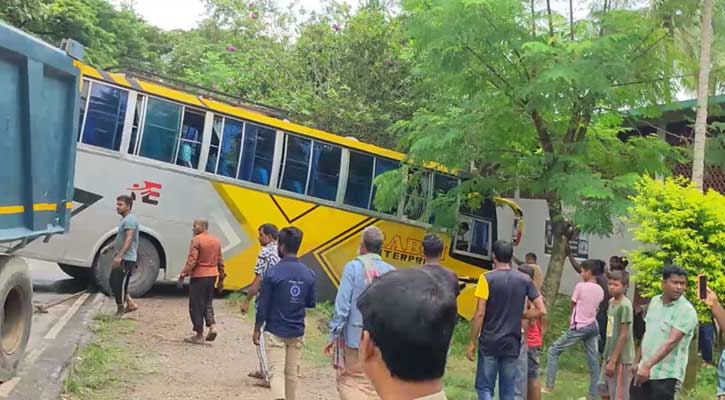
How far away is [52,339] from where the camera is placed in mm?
8109

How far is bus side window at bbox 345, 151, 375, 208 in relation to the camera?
1362 cm

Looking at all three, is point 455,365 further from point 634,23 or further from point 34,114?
point 34,114

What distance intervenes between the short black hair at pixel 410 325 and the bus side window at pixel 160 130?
404 inches

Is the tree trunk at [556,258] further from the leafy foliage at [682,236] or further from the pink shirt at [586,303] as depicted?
the pink shirt at [586,303]

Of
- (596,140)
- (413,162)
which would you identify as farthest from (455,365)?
(596,140)

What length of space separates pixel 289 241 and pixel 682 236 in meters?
4.07

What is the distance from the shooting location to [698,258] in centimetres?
751

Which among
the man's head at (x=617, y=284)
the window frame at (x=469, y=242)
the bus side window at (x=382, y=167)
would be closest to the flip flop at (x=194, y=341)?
the man's head at (x=617, y=284)

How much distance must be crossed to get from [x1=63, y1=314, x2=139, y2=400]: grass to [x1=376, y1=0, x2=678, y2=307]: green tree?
186 inches

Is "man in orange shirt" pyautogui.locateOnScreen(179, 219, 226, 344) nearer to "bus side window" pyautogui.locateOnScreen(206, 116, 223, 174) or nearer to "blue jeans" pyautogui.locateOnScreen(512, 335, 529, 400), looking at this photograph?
"bus side window" pyautogui.locateOnScreen(206, 116, 223, 174)

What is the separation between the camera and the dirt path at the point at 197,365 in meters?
7.33

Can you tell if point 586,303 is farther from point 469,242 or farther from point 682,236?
point 469,242

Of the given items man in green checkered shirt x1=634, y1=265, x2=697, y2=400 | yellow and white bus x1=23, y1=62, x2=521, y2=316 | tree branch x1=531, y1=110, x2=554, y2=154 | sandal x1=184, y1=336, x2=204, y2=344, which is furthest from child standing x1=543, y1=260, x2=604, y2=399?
yellow and white bus x1=23, y1=62, x2=521, y2=316

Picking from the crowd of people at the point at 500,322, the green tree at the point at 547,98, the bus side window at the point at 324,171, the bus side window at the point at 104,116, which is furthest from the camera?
the bus side window at the point at 324,171
